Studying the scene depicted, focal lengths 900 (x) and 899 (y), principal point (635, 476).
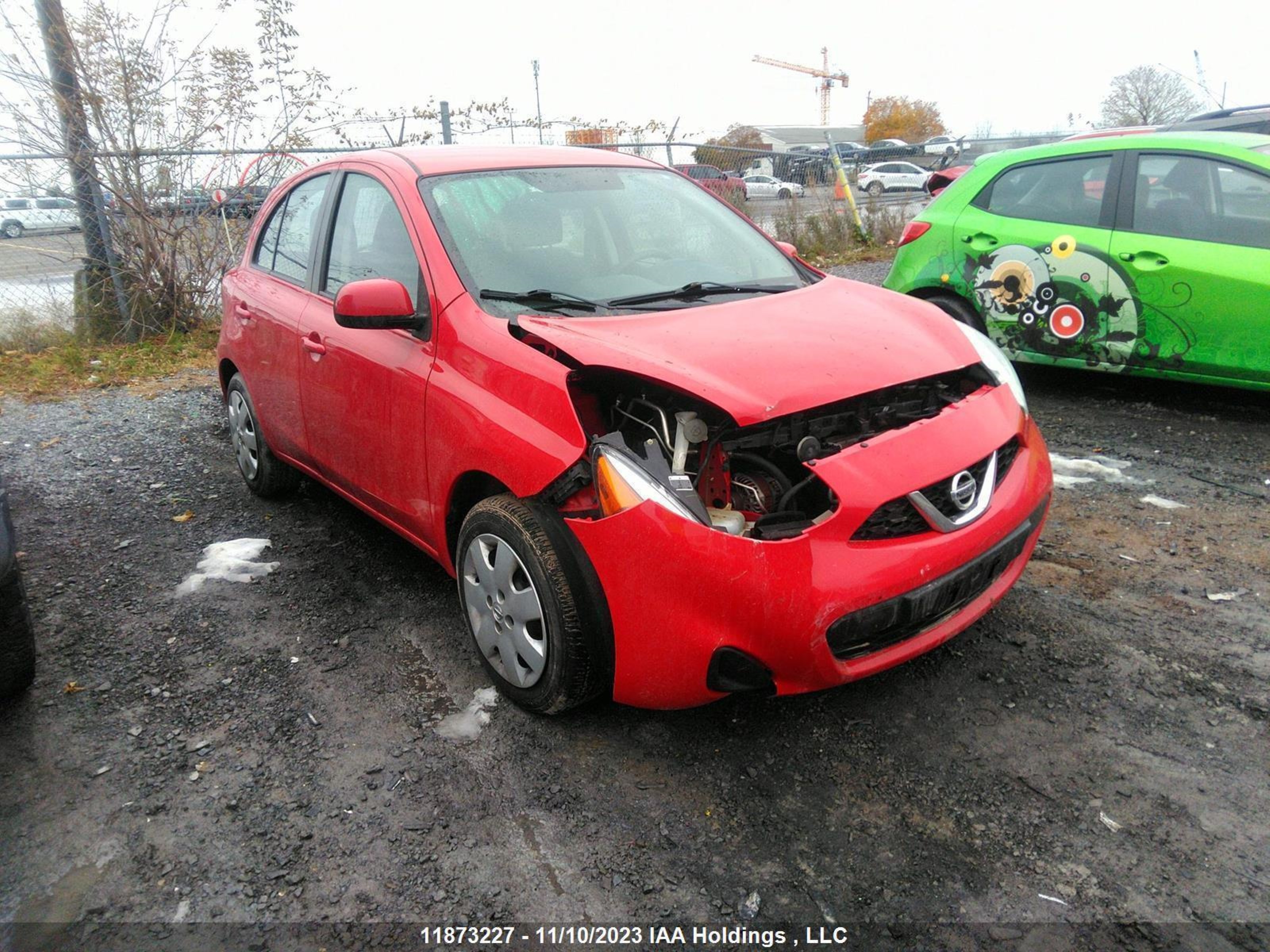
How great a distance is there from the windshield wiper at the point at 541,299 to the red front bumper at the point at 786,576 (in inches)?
33.6

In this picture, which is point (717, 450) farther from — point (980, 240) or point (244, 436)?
point (980, 240)

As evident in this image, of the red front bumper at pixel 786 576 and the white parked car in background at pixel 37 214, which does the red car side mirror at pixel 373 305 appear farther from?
the white parked car in background at pixel 37 214

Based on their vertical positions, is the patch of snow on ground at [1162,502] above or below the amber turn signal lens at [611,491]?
below

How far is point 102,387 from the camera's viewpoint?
7352mm

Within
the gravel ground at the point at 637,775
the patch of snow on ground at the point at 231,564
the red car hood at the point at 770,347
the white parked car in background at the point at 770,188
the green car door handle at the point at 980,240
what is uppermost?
the white parked car in background at the point at 770,188

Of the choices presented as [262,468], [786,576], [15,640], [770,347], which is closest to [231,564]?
[262,468]

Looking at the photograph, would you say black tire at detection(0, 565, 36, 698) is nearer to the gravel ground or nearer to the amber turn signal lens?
the gravel ground

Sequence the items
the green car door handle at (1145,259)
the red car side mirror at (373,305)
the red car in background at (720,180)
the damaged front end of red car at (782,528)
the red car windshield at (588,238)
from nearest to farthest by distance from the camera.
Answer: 1. the damaged front end of red car at (782,528)
2. the red car side mirror at (373,305)
3. the red car windshield at (588,238)
4. the green car door handle at (1145,259)
5. the red car in background at (720,180)

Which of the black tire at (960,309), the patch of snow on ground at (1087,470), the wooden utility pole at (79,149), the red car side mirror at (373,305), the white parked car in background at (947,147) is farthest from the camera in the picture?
the white parked car in background at (947,147)

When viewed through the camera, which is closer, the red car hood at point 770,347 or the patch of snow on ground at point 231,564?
the red car hood at point 770,347

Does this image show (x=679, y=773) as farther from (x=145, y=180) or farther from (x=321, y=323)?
(x=145, y=180)

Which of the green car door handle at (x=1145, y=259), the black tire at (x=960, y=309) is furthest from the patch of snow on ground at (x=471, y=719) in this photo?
the green car door handle at (x=1145, y=259)

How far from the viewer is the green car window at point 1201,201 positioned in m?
4.97

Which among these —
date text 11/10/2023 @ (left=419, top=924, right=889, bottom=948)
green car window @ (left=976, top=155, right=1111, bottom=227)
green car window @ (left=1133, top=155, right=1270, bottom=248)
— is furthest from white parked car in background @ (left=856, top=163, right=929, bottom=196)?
date text 11/10/2023 @ (left=419, top=924, right=889, bottom=948)
